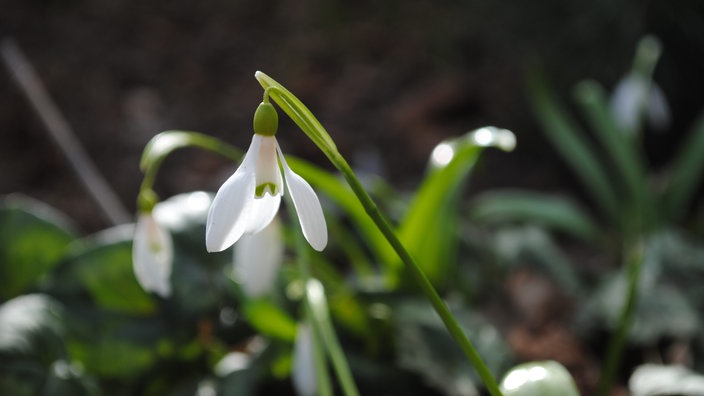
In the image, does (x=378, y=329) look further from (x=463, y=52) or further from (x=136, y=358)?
(x=463, y=52)

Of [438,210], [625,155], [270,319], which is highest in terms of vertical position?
[625,155]

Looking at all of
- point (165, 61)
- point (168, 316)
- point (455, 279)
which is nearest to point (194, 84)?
point (165, 61)

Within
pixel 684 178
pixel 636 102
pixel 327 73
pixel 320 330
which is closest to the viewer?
pixel 320 330

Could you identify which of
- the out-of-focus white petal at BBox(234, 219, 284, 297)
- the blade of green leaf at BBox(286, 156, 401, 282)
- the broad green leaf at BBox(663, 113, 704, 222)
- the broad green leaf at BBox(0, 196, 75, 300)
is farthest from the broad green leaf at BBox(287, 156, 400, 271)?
the broad green leaf at BBox(663, 113, 704, 222)

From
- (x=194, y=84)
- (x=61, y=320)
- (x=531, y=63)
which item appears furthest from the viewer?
(x=194, y=84)

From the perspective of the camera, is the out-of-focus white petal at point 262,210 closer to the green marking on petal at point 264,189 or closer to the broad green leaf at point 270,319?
the green marking on petal at point 264,189

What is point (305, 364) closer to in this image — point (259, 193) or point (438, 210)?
point (438, 210)

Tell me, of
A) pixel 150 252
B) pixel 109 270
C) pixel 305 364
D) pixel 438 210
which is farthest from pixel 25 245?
pixel 438 210
